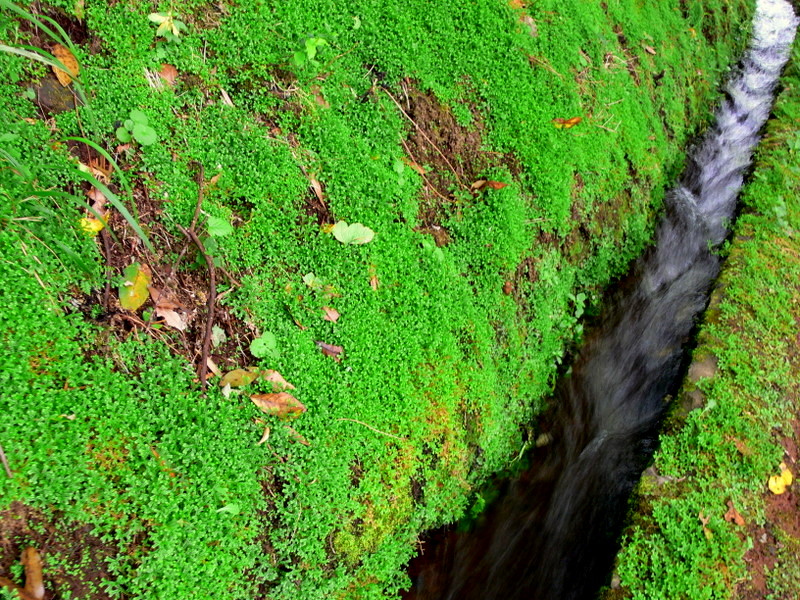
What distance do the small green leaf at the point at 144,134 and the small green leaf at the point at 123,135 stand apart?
0.11 feet

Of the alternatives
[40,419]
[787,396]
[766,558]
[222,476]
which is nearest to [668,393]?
[787,396]

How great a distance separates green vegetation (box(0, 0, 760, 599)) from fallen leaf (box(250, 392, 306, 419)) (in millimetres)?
42

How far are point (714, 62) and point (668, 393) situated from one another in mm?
6197

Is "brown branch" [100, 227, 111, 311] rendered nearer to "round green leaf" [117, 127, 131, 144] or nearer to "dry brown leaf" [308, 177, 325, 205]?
"round green leaf" [117, 127, 131, 144]

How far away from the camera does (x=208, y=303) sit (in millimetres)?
2723

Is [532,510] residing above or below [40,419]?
below

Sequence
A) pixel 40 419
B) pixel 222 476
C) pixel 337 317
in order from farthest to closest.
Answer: pixel 337 317 < pixel 222 476 < pixel 40 419

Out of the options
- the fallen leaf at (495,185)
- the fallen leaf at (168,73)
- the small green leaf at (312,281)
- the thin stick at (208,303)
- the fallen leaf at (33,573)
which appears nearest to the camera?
the fallen leaf at (33,573)

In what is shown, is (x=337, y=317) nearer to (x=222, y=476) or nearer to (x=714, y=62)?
(x=222, y=476)

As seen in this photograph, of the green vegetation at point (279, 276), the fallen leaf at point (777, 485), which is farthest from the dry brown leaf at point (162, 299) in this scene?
the fallen leaf at point (777, 485)

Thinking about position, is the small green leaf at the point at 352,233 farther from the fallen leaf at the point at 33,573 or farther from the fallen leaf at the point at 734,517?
the fallen leaf at the point at 734,517

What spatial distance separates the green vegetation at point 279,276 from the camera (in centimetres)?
227

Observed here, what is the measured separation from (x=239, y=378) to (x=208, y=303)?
438 millimetres

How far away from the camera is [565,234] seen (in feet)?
14.8
